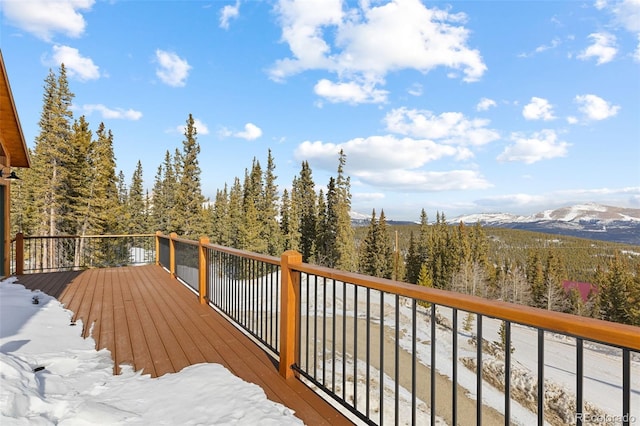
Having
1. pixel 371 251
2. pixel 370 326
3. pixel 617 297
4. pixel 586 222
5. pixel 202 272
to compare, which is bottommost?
pixel 617 297

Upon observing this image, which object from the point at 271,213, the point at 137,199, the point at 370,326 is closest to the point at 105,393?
the point at 370,326

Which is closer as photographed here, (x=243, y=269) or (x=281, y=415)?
(x=281, y=415)

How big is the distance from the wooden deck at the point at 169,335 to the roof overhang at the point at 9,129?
3.28m

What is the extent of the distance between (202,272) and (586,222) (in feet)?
653

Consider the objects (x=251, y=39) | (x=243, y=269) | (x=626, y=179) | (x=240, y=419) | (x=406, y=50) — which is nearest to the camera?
(x=240, y=419)

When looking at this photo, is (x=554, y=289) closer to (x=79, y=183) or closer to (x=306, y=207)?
(x=306, y=207)

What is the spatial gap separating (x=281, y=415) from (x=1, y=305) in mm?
4393

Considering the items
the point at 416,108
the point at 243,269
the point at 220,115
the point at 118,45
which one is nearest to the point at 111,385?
the point at 243,269

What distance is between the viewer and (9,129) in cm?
682

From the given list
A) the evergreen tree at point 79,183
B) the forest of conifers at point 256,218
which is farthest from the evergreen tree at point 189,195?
the evergreen tree at point 79,183

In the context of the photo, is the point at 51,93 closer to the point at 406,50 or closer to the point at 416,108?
the point at 406,50

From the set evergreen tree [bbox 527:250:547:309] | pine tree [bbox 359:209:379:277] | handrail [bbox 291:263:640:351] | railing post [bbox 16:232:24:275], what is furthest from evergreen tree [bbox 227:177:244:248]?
evergreen tree [bbox 527:250:547:309]

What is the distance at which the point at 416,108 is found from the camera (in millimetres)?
18672

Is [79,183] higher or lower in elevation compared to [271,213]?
higher
